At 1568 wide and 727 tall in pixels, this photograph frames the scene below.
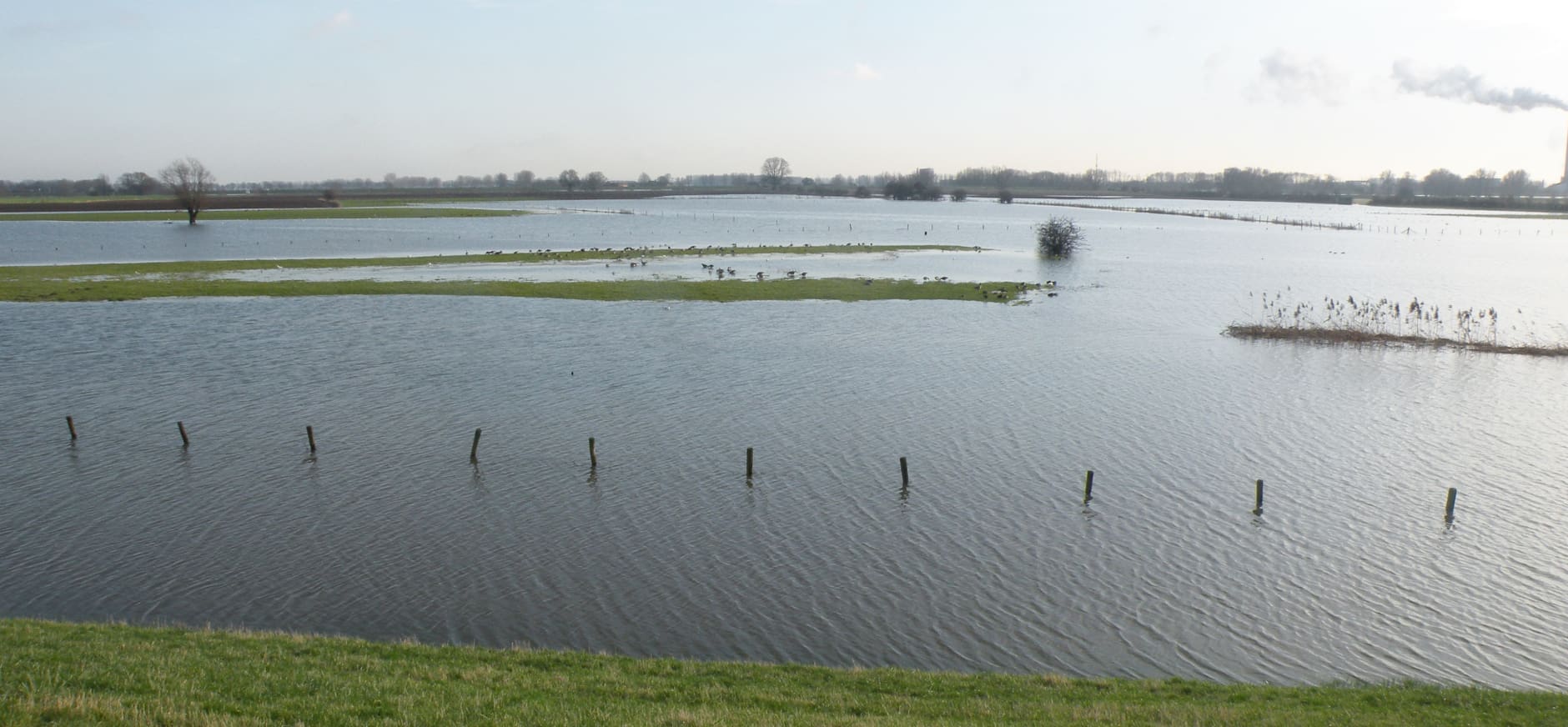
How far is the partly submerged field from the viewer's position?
70562 millimetres

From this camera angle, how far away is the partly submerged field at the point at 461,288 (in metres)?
70.6

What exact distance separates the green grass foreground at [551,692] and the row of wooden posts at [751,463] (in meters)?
11.8

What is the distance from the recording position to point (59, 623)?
739 inches

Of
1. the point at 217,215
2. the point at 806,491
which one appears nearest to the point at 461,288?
the point at 806,491

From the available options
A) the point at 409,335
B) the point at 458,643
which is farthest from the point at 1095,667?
the point at 409,335

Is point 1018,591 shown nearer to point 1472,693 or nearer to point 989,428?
point 1472,693

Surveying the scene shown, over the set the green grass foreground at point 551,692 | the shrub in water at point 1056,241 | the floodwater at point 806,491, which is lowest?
the floodwater at point 806,491

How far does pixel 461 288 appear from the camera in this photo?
244 ft

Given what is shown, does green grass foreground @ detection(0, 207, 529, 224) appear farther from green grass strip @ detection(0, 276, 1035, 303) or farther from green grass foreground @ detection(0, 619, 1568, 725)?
green grass foreground @ detection(0, 619, 1568, 725)

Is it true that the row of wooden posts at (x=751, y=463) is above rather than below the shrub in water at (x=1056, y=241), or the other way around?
below

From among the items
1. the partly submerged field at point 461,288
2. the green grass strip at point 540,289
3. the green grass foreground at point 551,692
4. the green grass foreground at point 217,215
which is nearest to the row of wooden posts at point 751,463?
the green grass foreground at point 551,692

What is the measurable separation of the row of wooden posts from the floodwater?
0.34 metres

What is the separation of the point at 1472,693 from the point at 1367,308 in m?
56.0

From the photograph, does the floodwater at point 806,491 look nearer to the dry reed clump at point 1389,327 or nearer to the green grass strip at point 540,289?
the dry reed clump at point 1389,327
